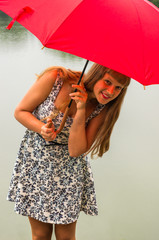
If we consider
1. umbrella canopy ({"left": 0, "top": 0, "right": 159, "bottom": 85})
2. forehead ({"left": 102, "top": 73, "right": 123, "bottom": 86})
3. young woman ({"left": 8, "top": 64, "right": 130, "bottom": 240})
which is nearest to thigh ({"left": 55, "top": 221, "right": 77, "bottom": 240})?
young woman ({"left": 8, "top": 64, "right": 130, "bottom": 240})

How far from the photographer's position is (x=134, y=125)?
3688mm

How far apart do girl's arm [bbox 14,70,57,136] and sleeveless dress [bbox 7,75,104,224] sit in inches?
1.8

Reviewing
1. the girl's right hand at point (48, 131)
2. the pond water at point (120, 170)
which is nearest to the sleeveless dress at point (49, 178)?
the girl's right hand at point (48, 131)

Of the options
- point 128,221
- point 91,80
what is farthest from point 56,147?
point 128,221

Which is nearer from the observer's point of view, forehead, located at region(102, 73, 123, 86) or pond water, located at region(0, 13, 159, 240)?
forehead, located at region(102, 73, 123, 86)

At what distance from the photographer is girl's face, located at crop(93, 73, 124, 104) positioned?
4.53 ft

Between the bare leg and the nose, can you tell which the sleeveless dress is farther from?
the nose

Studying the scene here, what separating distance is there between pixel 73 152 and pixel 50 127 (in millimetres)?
153

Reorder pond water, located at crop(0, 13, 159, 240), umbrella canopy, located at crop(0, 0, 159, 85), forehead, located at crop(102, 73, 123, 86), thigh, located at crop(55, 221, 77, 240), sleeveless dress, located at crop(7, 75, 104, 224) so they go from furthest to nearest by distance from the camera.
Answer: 1. pond water, located at crop(0, 13, 159, 240)
2. thigh, located at crop(55, 221, 77, 240)
3. sleeveless dress, located at crop(7, 75, 104, 224)
4. forehead, located at crop(102, 73, 123, 86)
5. umbrella canopy, located at crop(0, 0, 159, 85)

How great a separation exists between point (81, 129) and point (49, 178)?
30 centimetres

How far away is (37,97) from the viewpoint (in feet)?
4.88

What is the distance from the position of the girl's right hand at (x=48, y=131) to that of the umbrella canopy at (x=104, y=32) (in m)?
0.37

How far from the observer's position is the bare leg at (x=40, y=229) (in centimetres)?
176

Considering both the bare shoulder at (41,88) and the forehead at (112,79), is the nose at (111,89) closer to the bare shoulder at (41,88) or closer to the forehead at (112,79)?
the forehead at (112,79)
